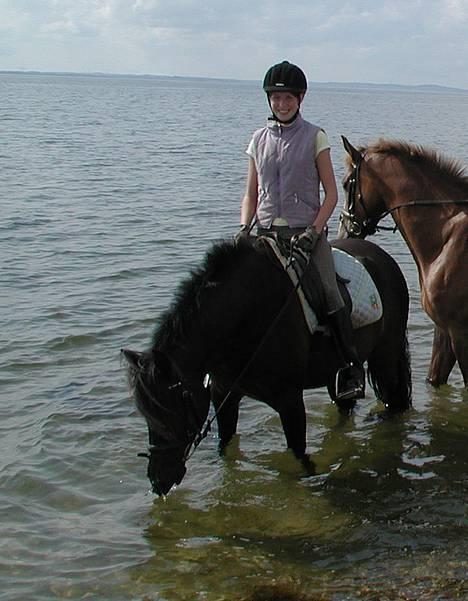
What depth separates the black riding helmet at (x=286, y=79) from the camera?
5863mm

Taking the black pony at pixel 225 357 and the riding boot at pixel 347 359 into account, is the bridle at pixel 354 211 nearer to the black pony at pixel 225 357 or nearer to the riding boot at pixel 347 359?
the riding boot at pixel 347 359

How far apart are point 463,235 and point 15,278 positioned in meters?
8.06

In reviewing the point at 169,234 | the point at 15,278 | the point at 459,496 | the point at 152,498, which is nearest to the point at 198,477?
the point at 152,498

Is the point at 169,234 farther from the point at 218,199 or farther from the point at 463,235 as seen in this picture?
the point at 463,235

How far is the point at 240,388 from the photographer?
603 cm

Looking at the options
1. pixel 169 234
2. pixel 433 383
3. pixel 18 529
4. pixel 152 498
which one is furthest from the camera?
pixel 169 234

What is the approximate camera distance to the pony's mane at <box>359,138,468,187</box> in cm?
728

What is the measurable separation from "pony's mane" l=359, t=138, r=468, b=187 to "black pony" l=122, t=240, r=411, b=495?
6.49 feet

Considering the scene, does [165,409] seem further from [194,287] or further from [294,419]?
[294,419]

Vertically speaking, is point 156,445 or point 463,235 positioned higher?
point 463,235

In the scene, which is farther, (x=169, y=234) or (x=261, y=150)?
(x=169, y=234)

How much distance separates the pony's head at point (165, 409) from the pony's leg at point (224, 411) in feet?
2.20

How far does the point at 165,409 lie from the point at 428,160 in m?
3.52

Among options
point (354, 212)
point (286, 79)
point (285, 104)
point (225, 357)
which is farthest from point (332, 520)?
point (286, 79)
